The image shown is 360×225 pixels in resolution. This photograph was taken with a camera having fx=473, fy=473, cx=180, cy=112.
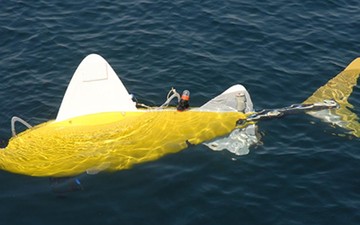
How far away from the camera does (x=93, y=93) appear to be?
1595 cm

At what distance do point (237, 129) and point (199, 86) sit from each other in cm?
344

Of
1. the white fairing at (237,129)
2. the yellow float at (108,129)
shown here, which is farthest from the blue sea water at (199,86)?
the yellow float at (108,129)

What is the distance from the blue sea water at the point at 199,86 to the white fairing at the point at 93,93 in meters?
1.72

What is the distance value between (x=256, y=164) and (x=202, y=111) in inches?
104

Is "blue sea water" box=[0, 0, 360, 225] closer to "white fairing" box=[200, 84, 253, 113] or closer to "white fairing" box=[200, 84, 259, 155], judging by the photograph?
"white fairing" box=[200, 84, 259, 155]

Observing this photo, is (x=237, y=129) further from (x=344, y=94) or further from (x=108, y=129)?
(x=344, y=94)

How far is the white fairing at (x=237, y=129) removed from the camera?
1527 cm

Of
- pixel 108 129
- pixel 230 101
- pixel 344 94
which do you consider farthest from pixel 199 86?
pixel 344 94

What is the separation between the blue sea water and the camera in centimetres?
1295

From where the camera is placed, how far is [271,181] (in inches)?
548

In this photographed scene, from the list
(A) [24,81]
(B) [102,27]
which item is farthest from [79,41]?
(A) [24,81]

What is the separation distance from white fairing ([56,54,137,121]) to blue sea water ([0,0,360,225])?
5.63 feet

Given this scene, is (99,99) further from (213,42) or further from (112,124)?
(213,42)

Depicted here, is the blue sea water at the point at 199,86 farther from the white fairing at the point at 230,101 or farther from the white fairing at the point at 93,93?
the white fairing at the point at 93,93
